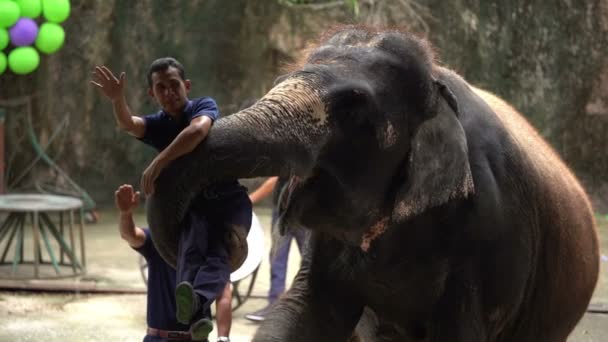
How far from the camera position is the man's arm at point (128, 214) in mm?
3424

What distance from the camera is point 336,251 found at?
339cm

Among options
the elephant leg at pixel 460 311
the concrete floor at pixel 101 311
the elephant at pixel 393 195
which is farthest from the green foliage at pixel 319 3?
the elephant leg at pixel 460 311

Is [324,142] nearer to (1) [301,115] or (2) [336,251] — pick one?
(1) [301,115]

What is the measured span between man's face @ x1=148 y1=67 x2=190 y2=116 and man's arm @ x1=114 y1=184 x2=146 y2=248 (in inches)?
11.5

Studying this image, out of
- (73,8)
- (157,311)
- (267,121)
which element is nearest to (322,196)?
(267,121)

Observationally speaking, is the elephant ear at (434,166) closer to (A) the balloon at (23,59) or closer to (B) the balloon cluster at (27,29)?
(B) the balloon cluster at (27,29)

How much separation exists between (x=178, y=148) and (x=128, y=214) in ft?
4.02

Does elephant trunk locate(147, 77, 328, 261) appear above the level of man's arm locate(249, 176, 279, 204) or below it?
above

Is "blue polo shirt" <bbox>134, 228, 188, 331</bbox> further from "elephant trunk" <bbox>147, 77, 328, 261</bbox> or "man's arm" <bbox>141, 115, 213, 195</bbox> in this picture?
"man's arm" <bbox>141, 115, 213, 195</bbox>

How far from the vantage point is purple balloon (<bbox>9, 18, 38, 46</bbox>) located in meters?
9.11

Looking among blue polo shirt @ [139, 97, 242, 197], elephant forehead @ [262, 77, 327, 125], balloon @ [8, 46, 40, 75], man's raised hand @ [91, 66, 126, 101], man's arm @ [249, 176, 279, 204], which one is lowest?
man's arm @ [249, 176, 279, 204]

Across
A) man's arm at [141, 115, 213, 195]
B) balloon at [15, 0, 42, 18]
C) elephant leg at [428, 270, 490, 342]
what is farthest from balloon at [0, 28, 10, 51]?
man's arm at [141, 115, 213, 195]

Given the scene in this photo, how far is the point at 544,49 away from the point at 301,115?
369 inches

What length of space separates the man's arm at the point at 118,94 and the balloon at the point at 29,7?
5.83m
